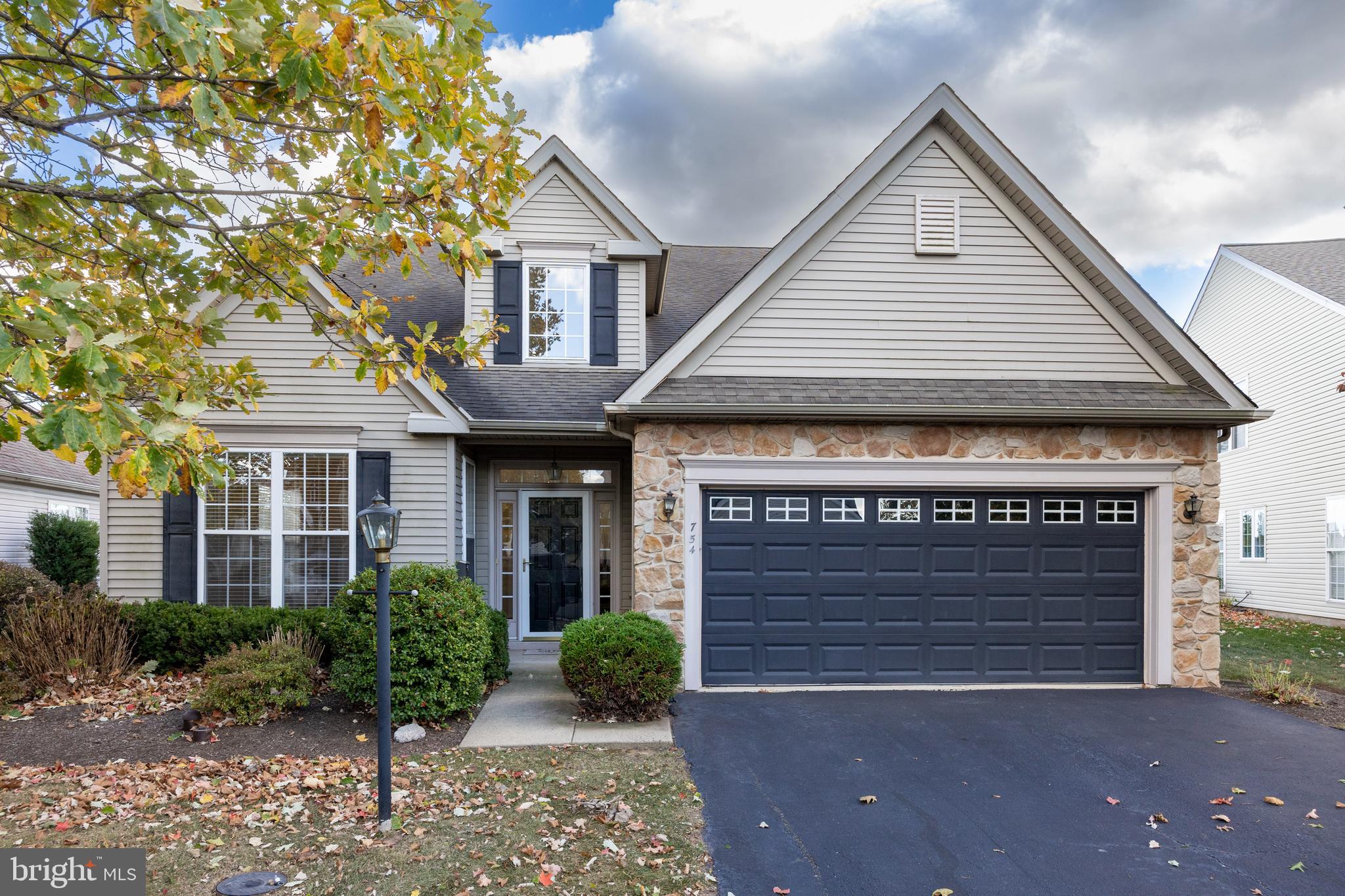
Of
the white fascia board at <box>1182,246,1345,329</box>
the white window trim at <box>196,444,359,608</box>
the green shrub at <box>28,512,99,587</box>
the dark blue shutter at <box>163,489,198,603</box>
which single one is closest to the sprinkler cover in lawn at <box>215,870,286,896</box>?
the white window trim at <box>196,444,359,608</box>

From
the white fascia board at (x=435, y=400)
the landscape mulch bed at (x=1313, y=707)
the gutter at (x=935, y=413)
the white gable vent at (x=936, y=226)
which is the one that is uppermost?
the white gable vent at (x=936, y=226)

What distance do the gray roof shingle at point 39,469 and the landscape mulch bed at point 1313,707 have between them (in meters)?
20.0

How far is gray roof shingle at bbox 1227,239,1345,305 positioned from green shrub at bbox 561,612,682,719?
625 inches

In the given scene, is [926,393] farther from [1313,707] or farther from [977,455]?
[1313,707]

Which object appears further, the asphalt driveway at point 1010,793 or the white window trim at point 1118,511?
the white window trim at point 1118,511

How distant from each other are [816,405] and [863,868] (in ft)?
15.7

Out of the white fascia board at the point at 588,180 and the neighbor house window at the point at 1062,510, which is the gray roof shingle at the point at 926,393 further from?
the white fascia board at the point at 588,180

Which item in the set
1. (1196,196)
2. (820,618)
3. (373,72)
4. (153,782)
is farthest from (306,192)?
(1196,196)

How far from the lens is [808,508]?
8531 mm

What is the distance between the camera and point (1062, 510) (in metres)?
8.69

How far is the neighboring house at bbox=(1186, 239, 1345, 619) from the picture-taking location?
15203mm

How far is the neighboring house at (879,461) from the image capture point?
838cm

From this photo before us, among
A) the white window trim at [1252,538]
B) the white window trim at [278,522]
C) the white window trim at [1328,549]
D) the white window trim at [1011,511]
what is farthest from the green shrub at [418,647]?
the white window trim at [1252,538]

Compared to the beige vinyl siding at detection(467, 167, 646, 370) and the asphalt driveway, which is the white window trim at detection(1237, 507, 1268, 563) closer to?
the asphalt driveway
